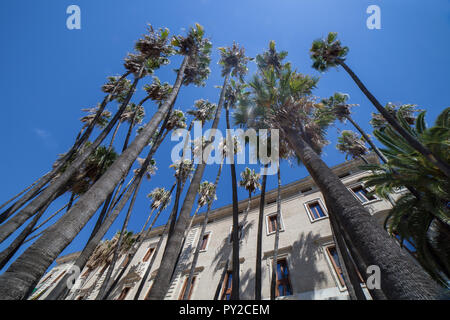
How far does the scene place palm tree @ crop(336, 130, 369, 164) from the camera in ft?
54.6

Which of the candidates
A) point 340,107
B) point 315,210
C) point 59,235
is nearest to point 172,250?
point 59,235

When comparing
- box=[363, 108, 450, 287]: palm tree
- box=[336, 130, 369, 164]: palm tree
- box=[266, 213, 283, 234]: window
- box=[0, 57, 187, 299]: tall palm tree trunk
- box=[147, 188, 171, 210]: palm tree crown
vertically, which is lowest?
box=[0, 57, 187, 299]: tall palm tree trunk

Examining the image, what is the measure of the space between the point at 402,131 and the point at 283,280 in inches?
427

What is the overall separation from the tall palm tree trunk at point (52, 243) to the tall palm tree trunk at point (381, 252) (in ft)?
16.9

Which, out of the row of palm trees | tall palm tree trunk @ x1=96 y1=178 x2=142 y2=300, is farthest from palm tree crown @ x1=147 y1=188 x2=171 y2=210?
tall palm tree trunk @ x1=96 y1=178 x2=142 y2=300

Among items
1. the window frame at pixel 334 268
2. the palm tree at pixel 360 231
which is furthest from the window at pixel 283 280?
the palm tree at pixel 360 231

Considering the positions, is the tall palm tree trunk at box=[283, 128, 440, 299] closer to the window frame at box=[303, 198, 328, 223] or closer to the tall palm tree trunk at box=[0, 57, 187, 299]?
the tall palm tree trunk at box=[0, 57, 187, 299]

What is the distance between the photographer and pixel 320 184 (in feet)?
16.2

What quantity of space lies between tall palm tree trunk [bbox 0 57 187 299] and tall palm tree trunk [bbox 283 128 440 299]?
5.14 m

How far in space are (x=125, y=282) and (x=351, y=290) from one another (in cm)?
1958

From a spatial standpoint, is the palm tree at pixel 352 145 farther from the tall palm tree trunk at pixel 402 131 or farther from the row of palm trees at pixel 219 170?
the tall palm tree trunk at pixel 402 131

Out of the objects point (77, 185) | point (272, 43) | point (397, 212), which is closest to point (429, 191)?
point (397, 212)

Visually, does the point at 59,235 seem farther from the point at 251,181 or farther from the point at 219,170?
the point at 251,181
